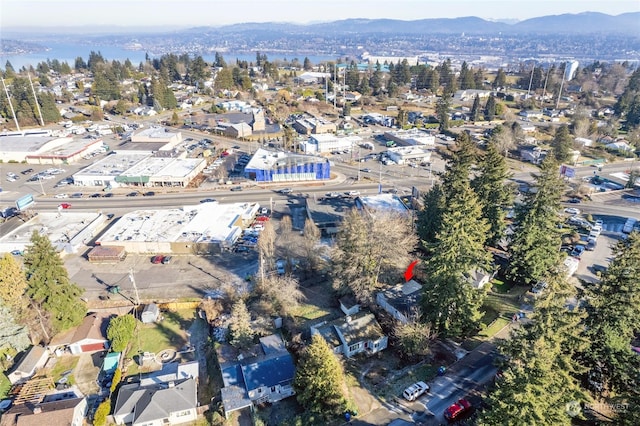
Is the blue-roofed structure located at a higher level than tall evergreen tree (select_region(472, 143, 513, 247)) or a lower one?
lower

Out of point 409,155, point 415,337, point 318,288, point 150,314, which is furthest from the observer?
point 409,155

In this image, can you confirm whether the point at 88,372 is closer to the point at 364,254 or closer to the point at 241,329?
the point at 241,329

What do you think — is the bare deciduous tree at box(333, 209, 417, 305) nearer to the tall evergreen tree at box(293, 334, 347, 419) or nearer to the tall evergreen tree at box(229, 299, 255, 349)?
the tall evergreen tree at box(229, 299, 255, 349)

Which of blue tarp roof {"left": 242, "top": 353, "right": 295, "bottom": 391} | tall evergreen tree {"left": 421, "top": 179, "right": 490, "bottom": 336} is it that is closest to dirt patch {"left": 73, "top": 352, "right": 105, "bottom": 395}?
blue tarp roof {"left": 242, "top": 353, "right": 295, "bottom": 391}

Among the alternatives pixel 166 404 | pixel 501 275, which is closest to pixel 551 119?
pixel 501 275

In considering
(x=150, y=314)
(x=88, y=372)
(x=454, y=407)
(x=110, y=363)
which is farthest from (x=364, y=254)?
(x=88, y=372)

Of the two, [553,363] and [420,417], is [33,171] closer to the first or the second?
[420,417]
